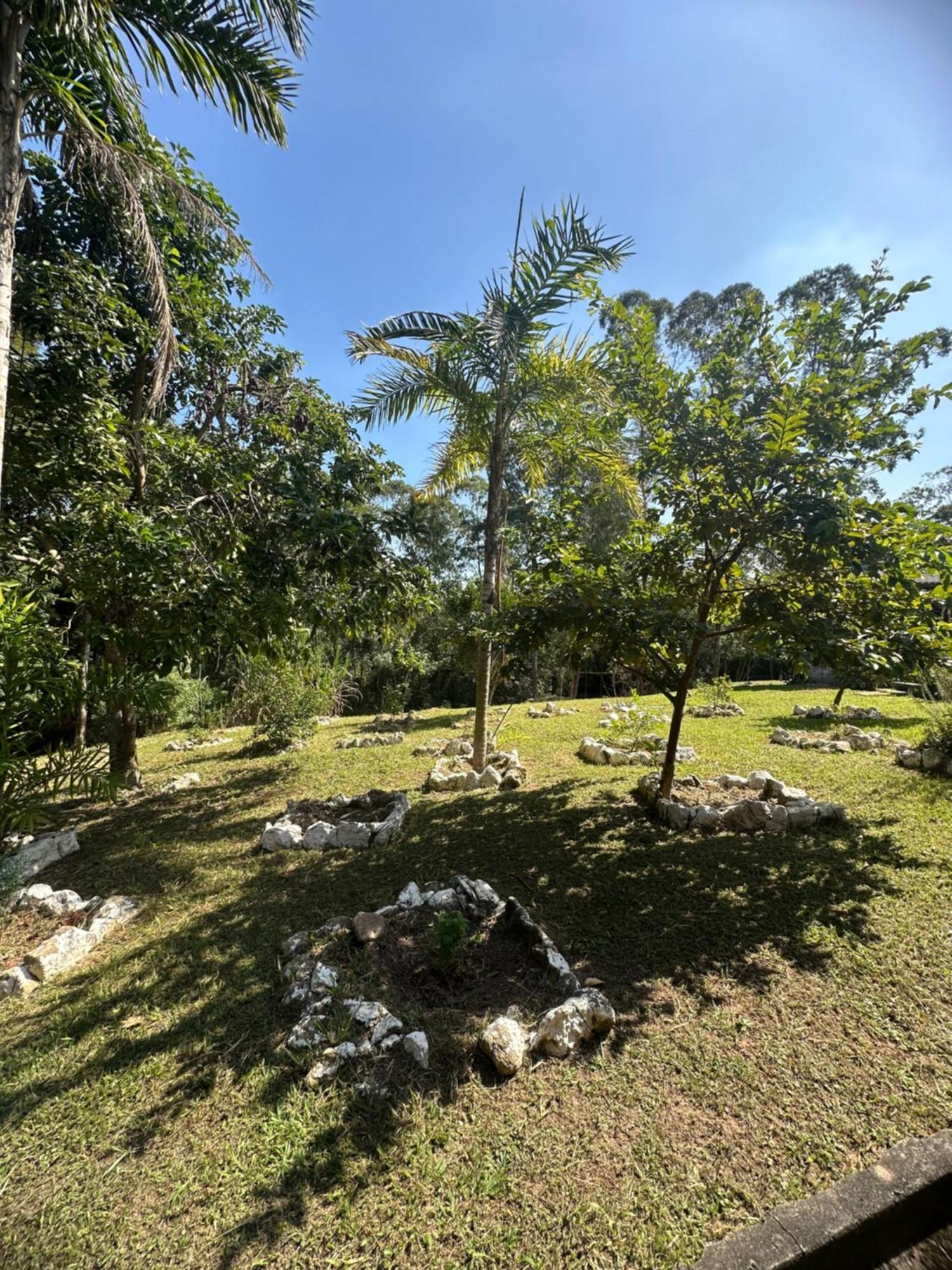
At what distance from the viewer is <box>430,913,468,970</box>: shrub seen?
2299mm

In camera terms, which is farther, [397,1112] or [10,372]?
[10,372]

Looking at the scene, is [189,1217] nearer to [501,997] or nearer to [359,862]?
[501,997]

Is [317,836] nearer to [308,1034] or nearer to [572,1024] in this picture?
[308,1034]

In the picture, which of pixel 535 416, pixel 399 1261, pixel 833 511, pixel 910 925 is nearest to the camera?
pixel 399 1261

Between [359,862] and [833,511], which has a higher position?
[833,511]

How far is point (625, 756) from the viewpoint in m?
5.88

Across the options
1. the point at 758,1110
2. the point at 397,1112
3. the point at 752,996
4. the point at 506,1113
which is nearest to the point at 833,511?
the point at 752,996

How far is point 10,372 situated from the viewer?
361cm

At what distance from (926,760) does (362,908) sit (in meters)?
5.99

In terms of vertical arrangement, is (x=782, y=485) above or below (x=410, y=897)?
above


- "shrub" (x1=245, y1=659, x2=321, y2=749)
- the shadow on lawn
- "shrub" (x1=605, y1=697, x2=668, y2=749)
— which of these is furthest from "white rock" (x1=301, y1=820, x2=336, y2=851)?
"shrub" (x1=245, y1=659, x2=321, y2=749)

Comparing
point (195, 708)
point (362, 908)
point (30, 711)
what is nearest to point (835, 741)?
point (362, 908)

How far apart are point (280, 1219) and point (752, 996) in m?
2.07

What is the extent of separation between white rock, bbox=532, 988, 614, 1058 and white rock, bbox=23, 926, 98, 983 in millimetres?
2506
